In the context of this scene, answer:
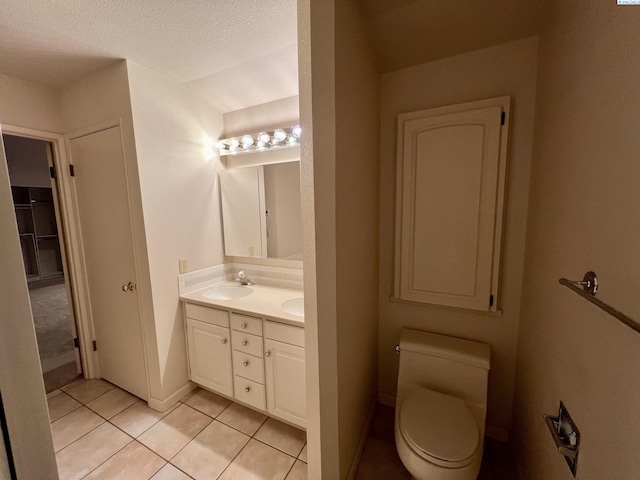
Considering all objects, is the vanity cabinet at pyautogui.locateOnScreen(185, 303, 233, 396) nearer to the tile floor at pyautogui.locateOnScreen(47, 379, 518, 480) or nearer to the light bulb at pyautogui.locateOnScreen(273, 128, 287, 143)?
the tile floor at pyautogui.locateOnScreen(47, 379, 518, 480)

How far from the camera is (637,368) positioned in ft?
1.88

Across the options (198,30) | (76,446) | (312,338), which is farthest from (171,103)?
(76,446)

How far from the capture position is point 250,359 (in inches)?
68.3

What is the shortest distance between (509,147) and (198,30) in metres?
1.88

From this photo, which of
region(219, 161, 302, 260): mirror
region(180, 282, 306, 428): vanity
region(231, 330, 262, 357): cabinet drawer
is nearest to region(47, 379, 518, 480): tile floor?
region(180, 282, 306, 428): vanity

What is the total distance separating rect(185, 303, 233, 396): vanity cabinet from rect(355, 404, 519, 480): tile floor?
3.35ft

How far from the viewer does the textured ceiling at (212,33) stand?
1229mm

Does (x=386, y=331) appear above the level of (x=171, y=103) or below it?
below

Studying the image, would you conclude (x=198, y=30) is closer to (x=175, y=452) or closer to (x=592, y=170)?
(x=592, y=170)

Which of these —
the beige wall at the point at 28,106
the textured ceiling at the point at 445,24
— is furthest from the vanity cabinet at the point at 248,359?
the beige wall at the point at 28,106

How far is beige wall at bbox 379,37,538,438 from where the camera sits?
137cm

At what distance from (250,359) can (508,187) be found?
1.93m

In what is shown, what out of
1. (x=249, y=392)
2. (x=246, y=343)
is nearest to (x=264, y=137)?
(x=246, y=343)

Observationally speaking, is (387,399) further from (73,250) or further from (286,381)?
(73,250)
